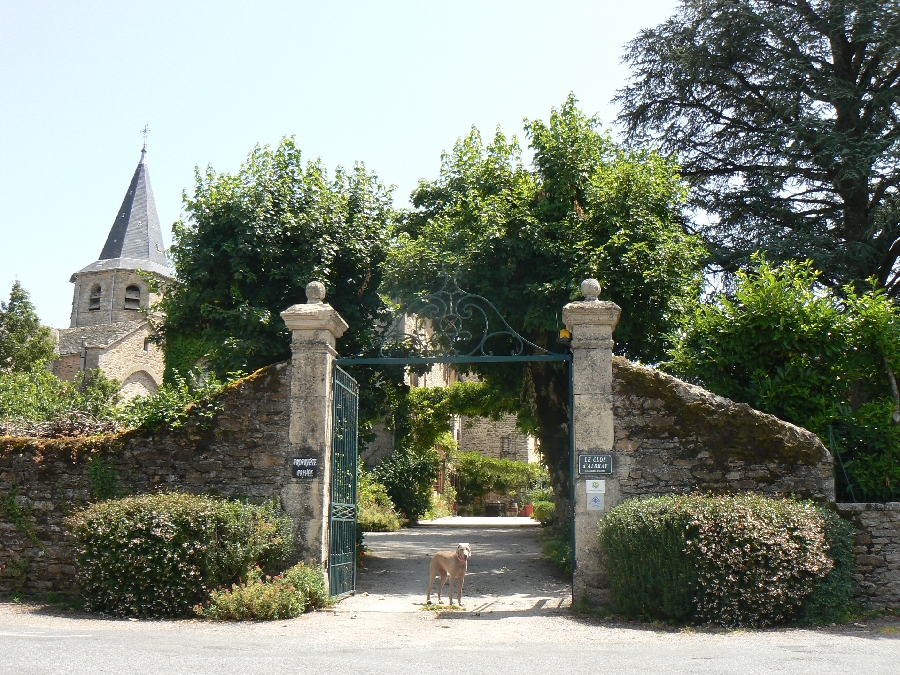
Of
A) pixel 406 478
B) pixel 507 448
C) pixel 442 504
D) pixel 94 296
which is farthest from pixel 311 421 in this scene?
pixel 94 296

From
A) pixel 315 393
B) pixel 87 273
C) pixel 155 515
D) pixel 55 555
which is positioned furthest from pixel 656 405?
pixel 87 273

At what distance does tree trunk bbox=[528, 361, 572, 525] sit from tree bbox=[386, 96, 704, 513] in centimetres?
22

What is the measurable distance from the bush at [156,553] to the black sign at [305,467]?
29.5 inches

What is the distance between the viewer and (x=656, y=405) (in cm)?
776

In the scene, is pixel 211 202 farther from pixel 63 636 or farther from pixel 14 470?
pixel 63 636

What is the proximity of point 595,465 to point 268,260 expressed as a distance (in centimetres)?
569

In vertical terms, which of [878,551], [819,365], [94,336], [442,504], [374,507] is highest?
[94,336]

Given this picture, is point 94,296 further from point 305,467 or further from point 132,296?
point 305,467

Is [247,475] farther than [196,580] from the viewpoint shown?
Yes

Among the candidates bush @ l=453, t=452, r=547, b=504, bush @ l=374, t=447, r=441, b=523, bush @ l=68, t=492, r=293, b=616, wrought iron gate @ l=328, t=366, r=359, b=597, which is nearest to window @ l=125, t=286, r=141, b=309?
bush @ l=453, t=452, r=547, b=504

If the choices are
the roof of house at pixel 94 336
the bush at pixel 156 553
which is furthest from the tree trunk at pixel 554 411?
the roof of house at pixel 94 336

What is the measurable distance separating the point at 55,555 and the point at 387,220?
6.51m

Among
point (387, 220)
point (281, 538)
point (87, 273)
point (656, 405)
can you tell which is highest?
point (87, 273)

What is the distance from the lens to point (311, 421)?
8047 mm
